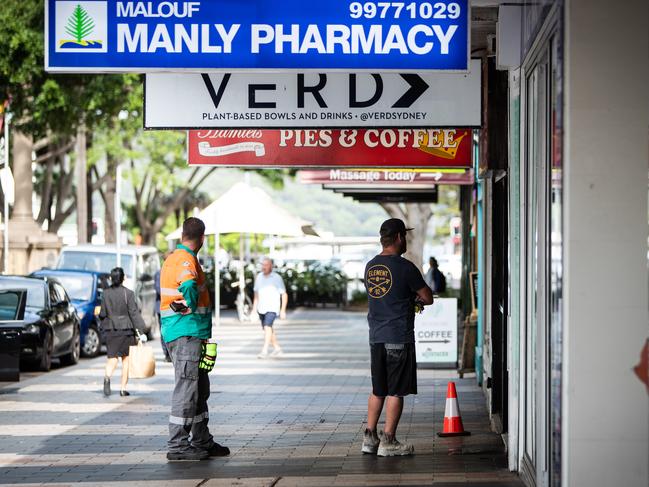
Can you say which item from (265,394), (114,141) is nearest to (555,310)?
(265,394)

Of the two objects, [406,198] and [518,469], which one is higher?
[406,198]

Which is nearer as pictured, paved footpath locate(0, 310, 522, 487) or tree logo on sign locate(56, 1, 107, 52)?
tree logo on sign locate(56, 1, 107, 52)

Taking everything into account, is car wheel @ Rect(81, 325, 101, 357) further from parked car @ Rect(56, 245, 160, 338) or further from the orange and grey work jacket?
the orange and grey work jacket

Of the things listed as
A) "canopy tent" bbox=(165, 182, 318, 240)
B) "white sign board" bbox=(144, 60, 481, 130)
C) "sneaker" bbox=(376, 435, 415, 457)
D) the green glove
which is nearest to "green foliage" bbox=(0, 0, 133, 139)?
"canopy tent" bbox=(165, 182, 318, 240)

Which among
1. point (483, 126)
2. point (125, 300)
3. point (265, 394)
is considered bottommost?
point (265, 394)

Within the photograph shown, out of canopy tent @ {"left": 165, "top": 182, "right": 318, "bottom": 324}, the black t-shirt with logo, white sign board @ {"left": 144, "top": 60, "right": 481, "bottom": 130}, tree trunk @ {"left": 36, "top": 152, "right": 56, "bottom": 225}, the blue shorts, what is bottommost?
the blue shorts

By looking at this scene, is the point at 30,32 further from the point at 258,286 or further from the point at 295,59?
the point at 295,59

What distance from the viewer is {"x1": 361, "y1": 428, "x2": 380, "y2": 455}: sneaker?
34.7 feet

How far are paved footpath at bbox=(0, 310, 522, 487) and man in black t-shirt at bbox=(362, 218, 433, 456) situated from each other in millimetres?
412

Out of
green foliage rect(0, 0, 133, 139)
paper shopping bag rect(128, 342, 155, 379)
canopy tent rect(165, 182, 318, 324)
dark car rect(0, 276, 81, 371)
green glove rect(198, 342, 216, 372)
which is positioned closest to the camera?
green glove rect(198, 342, 216, 372)

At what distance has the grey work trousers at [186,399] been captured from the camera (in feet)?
34.3

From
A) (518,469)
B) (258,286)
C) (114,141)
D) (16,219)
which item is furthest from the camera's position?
(114,141)

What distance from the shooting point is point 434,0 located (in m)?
7.85

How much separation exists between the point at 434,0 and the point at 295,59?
36.1 inches
